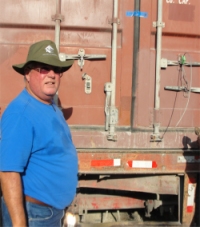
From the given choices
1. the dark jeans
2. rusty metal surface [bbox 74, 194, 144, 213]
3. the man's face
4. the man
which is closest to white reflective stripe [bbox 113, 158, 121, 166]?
rusty metal surface [bbox 74, 194, 144, 213]

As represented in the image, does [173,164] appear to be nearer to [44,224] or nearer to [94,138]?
[94,138]

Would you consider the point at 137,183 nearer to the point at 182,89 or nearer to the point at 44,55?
the point at 182,89

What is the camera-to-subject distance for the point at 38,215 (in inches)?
86.2

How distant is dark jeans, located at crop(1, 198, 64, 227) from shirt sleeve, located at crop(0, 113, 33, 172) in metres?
0.29

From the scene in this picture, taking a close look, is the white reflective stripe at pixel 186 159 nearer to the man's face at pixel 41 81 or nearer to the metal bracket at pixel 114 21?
the metal bracket at pixel 114 21

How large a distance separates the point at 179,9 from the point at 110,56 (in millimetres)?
797

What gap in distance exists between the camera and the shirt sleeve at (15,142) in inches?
78.2

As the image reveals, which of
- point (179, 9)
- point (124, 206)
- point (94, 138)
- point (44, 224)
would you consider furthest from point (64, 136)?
point (179, 9)

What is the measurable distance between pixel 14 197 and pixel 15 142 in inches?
11.9

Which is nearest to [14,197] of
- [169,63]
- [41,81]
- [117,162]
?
[41,81]

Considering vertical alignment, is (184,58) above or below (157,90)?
above

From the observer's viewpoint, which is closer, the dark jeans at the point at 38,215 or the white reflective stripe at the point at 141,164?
the dark jeans at the point at 38,215

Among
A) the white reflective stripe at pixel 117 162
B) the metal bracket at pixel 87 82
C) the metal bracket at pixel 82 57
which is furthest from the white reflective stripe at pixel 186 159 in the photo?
the metal bracket at pixel 82 57

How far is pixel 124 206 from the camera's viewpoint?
11.8ft
